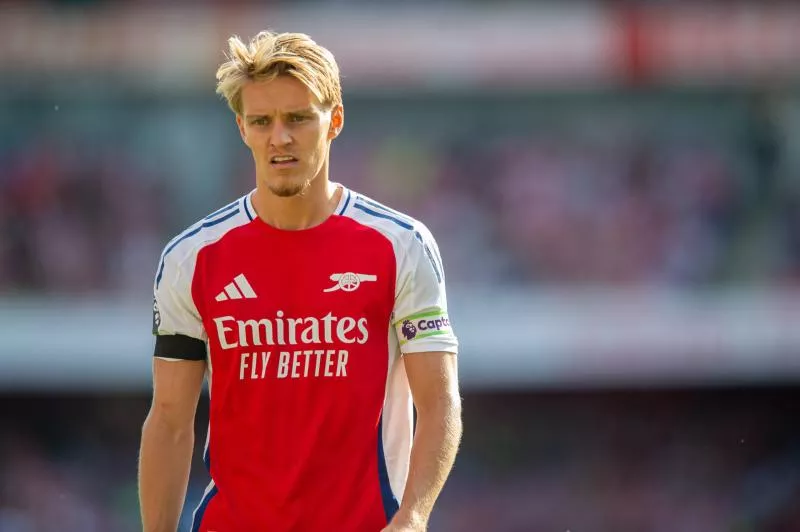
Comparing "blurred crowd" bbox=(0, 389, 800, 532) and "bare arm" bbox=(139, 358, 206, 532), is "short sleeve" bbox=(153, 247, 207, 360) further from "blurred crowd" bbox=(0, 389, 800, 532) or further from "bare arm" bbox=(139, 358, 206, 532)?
"blurred crowd" bbox=(0, 389, 800, 532)

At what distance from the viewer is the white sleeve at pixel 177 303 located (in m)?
3.95

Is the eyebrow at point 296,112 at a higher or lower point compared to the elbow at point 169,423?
higher

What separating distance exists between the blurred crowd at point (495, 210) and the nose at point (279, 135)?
9852mm

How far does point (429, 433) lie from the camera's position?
381 centimetres

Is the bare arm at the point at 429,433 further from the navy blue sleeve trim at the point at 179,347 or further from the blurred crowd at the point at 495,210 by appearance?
the blurred crowd at the point at 495,210

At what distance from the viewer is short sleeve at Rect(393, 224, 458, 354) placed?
389 cm

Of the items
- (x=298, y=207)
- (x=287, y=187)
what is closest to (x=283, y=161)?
(x=287, y=187)

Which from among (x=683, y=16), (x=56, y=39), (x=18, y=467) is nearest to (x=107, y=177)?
(x=56, y=39)

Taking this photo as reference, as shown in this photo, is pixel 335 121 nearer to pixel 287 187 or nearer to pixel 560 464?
pixel 287 187

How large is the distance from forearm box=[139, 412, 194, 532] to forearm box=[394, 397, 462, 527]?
0.64 m

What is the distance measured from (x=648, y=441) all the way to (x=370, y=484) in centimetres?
1112

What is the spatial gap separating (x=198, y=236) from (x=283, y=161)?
1.19 feet

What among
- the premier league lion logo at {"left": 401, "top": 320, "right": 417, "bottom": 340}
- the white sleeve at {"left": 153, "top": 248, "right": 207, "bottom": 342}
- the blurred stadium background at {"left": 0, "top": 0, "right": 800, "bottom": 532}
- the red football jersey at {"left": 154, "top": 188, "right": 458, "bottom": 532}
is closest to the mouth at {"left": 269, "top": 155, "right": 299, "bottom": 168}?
the red football jersey at {"left": 154, "top": 188, "right": 458, "bottom": 532}

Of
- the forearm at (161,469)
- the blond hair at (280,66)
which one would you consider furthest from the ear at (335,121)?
the forearm at (161,469)
